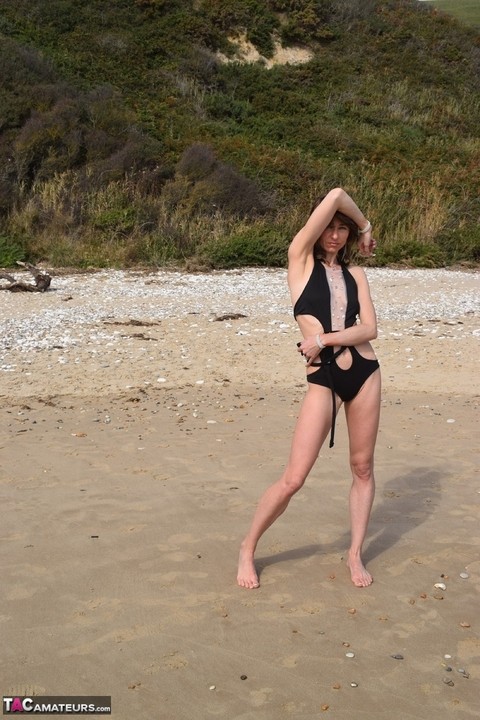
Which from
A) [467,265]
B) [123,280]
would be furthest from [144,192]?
[467,265]

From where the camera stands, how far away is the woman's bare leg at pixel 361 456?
390 cm

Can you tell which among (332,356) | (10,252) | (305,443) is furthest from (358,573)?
(10,252)

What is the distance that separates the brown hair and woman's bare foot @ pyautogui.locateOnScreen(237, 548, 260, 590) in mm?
1394

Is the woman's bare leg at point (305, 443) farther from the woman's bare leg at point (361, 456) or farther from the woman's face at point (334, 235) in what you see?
the woman's face at point (334, 235)

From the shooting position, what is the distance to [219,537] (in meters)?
4.61

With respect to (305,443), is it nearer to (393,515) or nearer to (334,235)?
(334,235)

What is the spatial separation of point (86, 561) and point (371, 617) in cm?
138

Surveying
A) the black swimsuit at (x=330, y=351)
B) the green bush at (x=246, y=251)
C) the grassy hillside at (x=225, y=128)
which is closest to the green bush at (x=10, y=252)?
the grassy hillside at (x=225, y=128)

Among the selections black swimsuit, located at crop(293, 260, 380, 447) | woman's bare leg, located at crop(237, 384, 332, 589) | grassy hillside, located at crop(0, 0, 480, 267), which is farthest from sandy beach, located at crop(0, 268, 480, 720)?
grassy hillside, located at crop(0, 0, 480, 267)

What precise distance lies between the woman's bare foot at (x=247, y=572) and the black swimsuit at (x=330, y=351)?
711mm

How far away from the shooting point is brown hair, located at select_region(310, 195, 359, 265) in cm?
392

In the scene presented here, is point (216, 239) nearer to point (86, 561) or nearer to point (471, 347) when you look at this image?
point (471, 347)

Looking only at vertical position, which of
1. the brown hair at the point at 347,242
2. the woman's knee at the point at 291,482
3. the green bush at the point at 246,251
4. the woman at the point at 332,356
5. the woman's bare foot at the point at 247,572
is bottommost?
the green bush at the point at 246,251

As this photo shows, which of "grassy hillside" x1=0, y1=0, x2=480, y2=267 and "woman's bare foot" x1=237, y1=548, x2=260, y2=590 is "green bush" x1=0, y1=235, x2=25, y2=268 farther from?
"woman's bare foot" x1=237, y1=548, x2=260, y2=590
